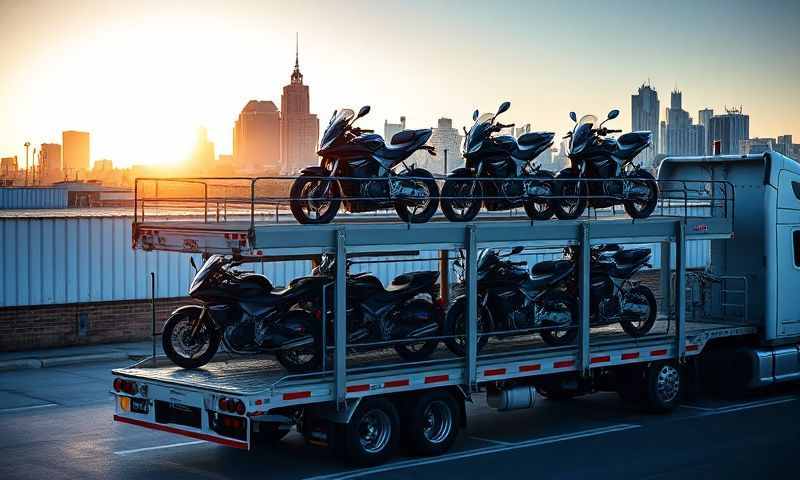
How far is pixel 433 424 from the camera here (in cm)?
1241

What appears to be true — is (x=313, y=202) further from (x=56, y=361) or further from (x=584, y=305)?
(x=56, y=361)

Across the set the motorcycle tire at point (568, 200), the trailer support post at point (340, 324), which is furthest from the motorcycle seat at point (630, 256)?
the trailer support post at point (340, 324)

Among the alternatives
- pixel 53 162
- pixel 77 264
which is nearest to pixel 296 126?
pixel 77 264

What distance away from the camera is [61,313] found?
22.5m

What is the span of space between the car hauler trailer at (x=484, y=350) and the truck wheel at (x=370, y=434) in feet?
0.05

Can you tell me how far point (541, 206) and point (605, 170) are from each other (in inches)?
47.6

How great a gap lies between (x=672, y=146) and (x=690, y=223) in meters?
57.4

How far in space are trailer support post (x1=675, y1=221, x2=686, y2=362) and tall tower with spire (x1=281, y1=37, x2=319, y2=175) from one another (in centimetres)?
3679

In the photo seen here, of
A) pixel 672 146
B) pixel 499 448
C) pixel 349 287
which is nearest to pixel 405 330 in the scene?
pixel 349 287

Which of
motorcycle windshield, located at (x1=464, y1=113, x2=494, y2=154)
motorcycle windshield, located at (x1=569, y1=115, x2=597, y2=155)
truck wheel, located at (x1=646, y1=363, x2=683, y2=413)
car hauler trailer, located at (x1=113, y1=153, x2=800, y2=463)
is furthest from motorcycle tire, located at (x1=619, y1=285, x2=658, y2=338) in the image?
motorcycle windshield, located at (x1=464, y1=113, x2=494, y2=154)

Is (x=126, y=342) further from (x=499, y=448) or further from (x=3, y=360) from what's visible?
(x=499, y=448)

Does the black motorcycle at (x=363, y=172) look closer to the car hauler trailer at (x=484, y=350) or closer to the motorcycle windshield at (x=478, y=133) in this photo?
the car hauler trailer at (x=484, y=350)

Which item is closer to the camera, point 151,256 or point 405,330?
point 405,330

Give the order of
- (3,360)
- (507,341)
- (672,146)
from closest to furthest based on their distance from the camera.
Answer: (507,341) → (3,360) → (672,146)
